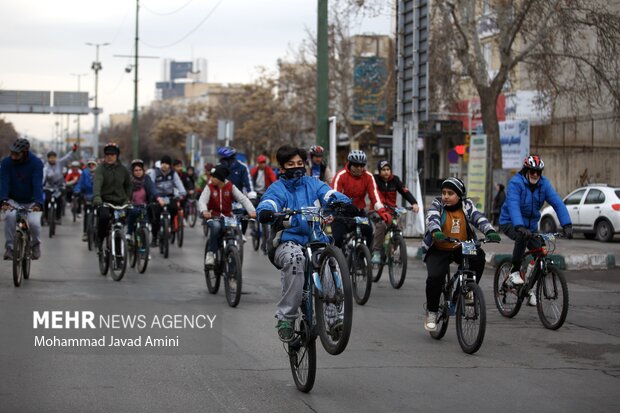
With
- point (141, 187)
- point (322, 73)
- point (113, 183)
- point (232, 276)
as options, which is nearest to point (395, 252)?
point (232, 276)

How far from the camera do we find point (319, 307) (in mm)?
7164

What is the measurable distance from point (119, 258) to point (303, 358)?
7.46 metres

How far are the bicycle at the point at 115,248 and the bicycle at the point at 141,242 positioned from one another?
44 cm

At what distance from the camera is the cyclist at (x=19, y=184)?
1313 cm

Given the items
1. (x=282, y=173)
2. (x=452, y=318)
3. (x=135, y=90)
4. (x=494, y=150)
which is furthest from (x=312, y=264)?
(x=135, y=90)

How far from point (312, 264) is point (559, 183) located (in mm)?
32649

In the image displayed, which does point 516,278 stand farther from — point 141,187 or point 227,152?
point 141,187

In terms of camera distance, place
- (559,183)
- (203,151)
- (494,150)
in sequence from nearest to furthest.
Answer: (494,150) < (559,183) < (203,151)

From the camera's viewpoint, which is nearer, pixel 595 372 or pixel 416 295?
pixel 595 372

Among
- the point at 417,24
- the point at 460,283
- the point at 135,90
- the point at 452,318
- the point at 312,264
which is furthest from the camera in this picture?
the point at 135,90

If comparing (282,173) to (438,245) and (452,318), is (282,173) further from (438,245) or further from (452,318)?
(452,318)

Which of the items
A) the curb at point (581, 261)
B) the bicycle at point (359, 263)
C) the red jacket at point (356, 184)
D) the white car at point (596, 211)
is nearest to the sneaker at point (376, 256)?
the bicycle at point (359, 263)

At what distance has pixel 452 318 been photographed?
10992 millimetres

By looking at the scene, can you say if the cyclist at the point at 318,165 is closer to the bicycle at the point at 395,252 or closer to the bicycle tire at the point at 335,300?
the bicycle at the point at 395,252
